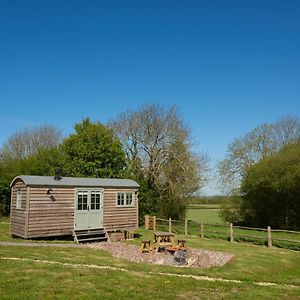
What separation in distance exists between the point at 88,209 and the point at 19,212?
11.8 feet

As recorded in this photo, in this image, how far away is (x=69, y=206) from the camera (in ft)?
63.0

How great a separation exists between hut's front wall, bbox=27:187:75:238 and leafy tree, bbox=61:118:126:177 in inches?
473

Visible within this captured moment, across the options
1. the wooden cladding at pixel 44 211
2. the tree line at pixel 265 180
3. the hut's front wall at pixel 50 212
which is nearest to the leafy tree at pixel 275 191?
the tree line at pixel 265 180

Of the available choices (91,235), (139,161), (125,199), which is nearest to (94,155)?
(139,161)

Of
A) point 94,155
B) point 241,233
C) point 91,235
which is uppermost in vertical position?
point 94,155

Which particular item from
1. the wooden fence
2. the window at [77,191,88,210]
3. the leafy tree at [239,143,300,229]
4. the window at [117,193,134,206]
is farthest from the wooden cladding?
the leafy tree at [239,143,300,229]

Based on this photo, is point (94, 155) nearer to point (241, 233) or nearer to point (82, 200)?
point (82, 200)

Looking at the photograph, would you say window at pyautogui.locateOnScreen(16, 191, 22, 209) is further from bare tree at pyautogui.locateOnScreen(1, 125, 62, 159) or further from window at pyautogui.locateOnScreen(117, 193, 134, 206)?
bare tree at pyautogui.locateOnScreen(1, 125, 62, 159)

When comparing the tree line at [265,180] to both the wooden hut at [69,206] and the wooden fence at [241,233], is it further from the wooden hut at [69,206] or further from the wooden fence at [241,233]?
the wooden hut at [69,206]

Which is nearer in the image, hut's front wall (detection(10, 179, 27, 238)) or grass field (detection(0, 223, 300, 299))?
grass field (detection(0, 223, 300, 299))

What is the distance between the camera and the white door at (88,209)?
19531 millimetres

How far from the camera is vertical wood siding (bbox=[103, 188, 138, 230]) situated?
20550 millimetres

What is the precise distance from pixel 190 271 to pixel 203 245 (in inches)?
276

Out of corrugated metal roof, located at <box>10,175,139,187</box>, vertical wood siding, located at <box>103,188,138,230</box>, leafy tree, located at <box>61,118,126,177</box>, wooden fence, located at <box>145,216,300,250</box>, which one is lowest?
wooden fence, located at <box>145,216,300,250</box>
